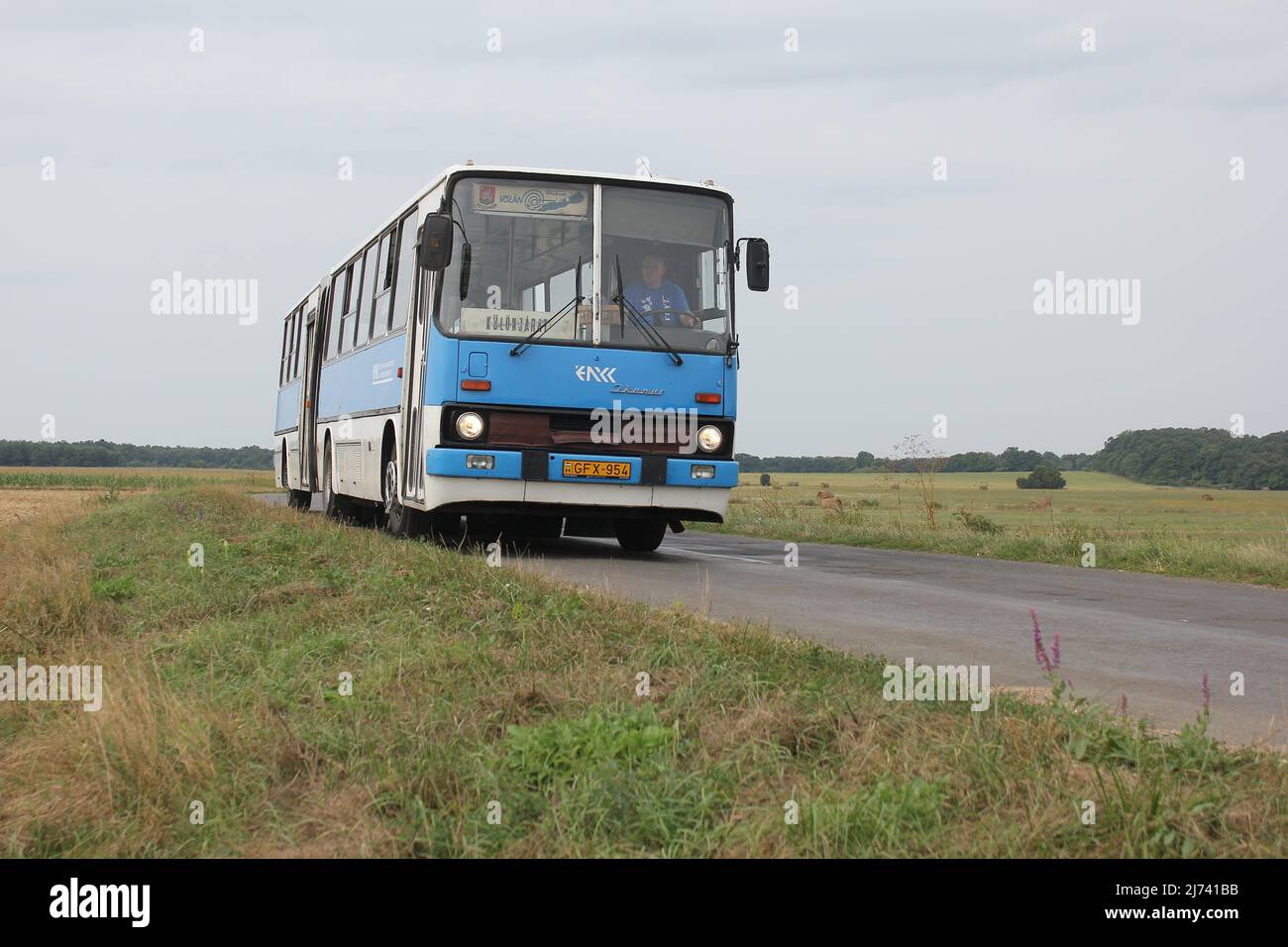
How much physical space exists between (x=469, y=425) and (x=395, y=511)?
2639 millimetres

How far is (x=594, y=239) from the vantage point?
13.0 meters

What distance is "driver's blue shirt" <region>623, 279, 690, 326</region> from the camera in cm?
1305

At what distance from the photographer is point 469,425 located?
12.6m

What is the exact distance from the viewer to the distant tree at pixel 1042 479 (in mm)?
79062

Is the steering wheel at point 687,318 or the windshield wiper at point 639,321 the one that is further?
the steering wheel at point 687,318

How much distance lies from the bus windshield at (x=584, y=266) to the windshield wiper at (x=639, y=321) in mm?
12

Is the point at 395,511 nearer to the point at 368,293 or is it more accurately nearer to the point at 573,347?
the point at 573,347

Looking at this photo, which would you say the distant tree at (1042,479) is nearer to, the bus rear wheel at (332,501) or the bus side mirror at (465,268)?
the bus rear wheel at (332,501)

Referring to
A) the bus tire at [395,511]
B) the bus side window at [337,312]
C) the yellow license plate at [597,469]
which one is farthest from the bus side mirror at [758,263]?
the bus side window at [337,312]

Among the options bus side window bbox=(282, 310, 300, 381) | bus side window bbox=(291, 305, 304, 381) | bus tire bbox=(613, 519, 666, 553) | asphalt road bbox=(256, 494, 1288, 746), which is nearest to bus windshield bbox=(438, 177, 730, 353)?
asphalt road bbox=(256, 494, 1288, 746)

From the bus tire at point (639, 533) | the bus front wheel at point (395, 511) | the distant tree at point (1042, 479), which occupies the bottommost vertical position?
the distant tree at point (1042, 479)

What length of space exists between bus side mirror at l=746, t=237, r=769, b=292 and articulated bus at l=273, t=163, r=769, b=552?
2 centimetres

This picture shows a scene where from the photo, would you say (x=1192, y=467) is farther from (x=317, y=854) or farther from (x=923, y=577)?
(x=317, y=854)

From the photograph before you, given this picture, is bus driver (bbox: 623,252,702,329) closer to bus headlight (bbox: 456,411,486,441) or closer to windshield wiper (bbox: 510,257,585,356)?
windshield wiper (bbox: 510,257,585,356)
